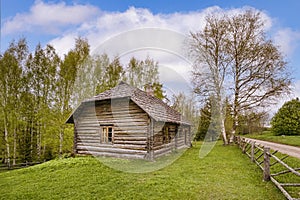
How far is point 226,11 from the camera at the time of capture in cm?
2266

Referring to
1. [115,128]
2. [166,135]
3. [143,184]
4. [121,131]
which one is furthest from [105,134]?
[143,184]

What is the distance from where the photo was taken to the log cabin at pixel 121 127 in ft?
41.8

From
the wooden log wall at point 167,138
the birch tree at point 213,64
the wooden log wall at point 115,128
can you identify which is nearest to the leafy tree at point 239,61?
the birch tree at point 213,64

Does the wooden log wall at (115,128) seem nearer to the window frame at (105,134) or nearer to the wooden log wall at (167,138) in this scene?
the window frame at (105,134)

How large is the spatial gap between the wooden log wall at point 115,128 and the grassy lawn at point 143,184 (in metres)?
2.75

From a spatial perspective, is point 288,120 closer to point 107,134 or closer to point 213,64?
point 213,64

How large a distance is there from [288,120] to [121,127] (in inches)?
1148

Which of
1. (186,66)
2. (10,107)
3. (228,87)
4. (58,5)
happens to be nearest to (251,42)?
(228,87)

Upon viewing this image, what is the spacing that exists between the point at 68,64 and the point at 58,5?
9.22 m

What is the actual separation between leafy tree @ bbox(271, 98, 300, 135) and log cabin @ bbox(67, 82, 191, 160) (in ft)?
81.8

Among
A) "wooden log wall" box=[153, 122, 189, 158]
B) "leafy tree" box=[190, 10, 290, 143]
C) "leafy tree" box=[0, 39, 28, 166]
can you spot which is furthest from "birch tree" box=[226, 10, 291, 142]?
"leafy tree" box=[0, 39, 28, 166]

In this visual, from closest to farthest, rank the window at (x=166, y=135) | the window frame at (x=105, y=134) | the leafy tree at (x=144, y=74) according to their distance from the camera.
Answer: the window frame at (x=105, y=134) < the window at (x=166, y=135) < the leafy tree at (x=144, y=74)

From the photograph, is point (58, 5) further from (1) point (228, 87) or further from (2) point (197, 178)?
(1) point (228, 87)

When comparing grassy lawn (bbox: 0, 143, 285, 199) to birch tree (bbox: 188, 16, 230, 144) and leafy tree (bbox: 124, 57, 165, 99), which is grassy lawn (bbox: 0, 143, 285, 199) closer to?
birch tree (bbox: 188, 16, 230, 144)
